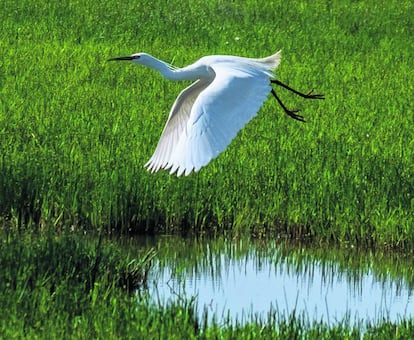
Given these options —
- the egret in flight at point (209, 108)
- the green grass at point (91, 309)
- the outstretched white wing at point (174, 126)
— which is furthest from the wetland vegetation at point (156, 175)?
the egret in flight at point (209, 108)

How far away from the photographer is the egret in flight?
6586 mm

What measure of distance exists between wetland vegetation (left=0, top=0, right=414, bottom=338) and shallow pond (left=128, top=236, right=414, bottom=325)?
0.16 meters

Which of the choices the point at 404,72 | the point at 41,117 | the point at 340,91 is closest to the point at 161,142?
the point at 41,117

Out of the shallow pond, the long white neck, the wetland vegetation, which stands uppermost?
the long white neck

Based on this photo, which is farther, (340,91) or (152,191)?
(340,91)

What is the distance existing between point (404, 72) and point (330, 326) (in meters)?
7.82

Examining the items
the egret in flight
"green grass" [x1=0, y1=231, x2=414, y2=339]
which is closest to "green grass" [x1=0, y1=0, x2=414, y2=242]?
the egret in flight

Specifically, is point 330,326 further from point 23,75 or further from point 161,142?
point 23,75

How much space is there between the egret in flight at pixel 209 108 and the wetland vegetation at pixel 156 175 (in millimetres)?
729

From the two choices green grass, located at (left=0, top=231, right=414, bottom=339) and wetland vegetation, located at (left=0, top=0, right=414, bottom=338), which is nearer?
green grass, located at (left=0, top=231, right=414, bottom=339)

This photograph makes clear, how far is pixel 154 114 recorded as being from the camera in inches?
456

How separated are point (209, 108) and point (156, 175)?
2536 millimetres

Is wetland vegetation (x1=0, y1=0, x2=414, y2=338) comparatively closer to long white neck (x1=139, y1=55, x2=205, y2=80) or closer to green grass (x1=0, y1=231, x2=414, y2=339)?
green grass (x1=0, y1=231, x2=414, y2=339)

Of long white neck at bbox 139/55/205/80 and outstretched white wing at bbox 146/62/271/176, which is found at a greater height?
long white neck at bbox 139/55/205/80
